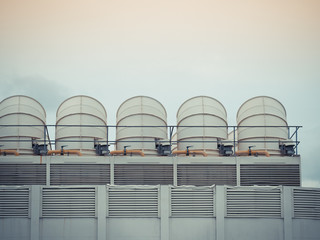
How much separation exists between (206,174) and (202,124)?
3163 mm

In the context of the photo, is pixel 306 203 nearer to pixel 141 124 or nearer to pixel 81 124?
pixel 141 124

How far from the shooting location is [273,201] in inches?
1043

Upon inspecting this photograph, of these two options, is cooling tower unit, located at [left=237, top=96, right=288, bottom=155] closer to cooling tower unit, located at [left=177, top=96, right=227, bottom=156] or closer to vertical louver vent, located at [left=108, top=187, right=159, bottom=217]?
cooling tower unit, located at [left=177, top=96, right=227, bottom=156]

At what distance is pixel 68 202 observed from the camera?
85.5ft

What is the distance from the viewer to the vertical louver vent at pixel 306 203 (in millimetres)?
26562

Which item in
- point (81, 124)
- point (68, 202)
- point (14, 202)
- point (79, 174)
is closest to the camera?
point (14, 202)


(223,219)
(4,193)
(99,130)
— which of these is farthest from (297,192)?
(4,193)

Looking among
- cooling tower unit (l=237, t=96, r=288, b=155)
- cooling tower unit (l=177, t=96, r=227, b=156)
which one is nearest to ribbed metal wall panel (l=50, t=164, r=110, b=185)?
cooling tower unit (l=177, t=96, r=227, b=156)

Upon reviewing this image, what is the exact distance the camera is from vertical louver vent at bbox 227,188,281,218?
26297 mm

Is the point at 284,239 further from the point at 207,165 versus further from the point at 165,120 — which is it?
the point at 165,120

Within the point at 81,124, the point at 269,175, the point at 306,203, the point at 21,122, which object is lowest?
the point at 306,203

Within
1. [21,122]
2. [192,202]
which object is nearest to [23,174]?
[21,122]

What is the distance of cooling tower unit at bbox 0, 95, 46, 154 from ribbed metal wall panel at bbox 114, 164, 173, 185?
4.53 m

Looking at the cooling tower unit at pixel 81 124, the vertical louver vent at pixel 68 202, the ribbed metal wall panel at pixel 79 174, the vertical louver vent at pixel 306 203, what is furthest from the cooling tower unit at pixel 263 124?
the vertical louver vent at pixel 68 202
